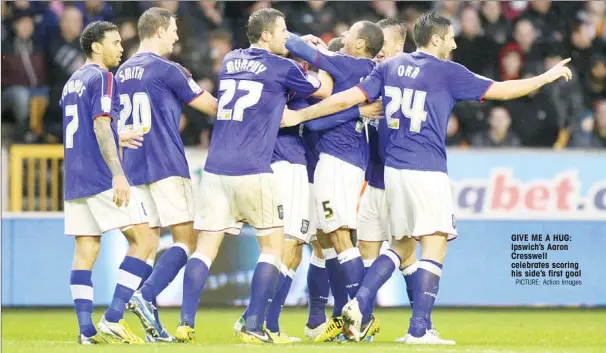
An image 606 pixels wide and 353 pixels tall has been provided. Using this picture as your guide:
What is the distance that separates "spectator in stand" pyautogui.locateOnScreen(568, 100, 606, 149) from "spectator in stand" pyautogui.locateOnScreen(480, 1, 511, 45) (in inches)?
57.8

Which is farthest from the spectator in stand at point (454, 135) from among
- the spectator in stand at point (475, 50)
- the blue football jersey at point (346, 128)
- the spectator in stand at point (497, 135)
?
the blue football jersey at point (346, 128)

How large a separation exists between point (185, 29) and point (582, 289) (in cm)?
580

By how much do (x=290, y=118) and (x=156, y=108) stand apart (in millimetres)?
984

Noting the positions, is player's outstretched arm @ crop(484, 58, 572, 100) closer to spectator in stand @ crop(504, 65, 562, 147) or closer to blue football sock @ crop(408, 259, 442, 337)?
blue football sock @ crop(408, 259, 442, 337)

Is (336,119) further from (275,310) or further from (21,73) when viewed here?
(21,73)

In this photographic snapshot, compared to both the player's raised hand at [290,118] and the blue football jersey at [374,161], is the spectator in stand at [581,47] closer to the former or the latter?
the blue football jersey at [374,161]

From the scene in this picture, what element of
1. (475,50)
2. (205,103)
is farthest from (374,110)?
(475,50)

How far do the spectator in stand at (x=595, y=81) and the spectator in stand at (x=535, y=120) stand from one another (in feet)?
2.08

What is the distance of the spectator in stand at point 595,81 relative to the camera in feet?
51.2

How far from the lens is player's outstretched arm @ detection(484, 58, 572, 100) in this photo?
8.70 meters

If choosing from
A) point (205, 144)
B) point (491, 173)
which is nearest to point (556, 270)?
point (491, 173)

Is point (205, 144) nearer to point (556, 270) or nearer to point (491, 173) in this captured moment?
point (491, 173)

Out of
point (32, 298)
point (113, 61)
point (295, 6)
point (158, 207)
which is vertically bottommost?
point (32, 298)

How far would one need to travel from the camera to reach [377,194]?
9742 millimetres
